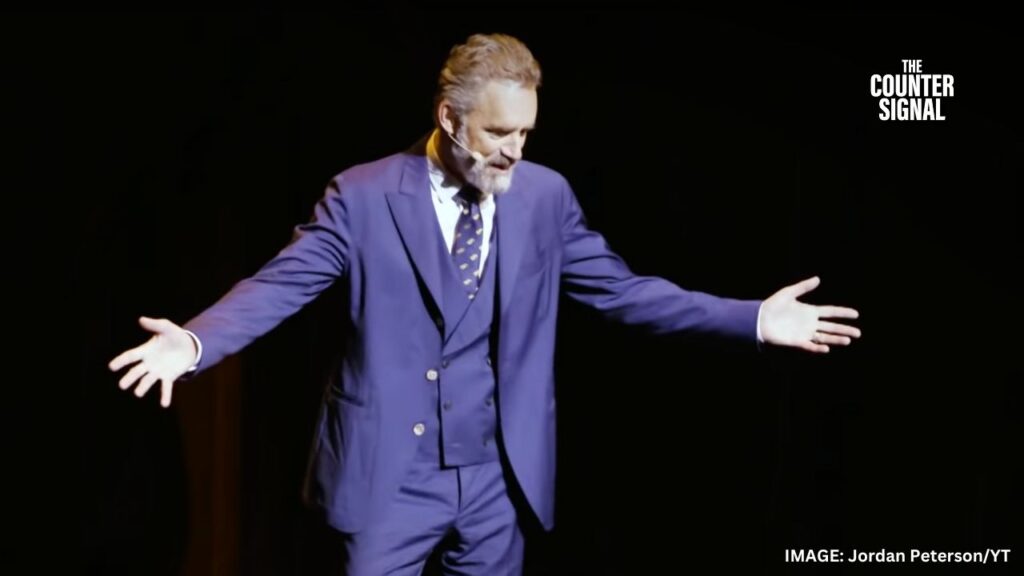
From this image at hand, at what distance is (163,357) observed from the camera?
2.82 meters

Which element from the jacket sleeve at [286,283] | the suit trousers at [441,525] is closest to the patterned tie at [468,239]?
the jacket sleeve at [286,283]

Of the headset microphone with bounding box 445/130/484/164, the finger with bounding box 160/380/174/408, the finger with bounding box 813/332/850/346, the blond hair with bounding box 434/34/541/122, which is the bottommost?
the finger with bounding box 160/380/174/408

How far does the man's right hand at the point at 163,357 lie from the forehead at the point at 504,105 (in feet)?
2.32

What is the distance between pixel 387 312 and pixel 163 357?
0.45 meters

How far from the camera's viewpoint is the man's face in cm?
299

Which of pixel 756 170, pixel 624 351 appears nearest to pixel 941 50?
pixel 756 170

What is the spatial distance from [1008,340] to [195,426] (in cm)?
207

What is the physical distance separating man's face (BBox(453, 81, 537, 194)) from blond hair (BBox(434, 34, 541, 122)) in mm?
16

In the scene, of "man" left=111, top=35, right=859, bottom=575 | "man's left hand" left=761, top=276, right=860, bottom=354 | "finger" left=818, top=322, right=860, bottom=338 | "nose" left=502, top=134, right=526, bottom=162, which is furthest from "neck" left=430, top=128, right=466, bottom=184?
"finger" left=818, top=322, right=860, bottom=338

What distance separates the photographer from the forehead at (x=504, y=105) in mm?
2982

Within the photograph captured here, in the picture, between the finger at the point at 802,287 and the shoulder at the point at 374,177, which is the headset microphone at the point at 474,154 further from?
the finger at the point at 802,287

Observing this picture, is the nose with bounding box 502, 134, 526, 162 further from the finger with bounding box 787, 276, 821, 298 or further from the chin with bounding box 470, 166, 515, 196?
the finger with bounding box 787, 276, 821, 298

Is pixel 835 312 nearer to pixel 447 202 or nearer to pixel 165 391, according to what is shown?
pixel 447 202

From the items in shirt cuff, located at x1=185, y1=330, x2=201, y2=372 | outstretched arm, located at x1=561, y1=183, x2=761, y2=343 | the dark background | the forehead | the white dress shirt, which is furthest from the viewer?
the dark background
